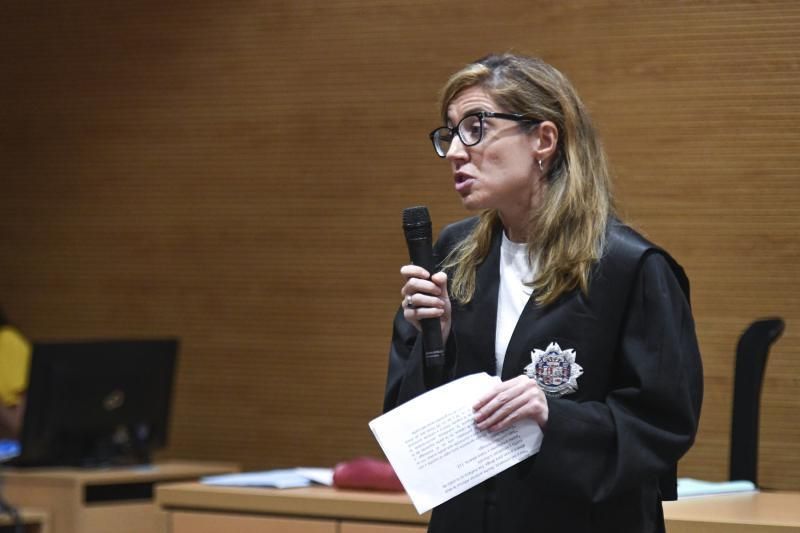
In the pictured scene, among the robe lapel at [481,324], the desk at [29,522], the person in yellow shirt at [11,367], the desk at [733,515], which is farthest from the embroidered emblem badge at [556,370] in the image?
the person in yellow shirt at [11,367]

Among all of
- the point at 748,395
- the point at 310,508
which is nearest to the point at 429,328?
the point at 310,508

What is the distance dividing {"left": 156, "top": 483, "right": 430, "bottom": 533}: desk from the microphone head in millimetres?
1210

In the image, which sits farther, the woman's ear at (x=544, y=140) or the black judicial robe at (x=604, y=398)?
the woman's ear at (x=544, y=140)

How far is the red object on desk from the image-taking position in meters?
3.43

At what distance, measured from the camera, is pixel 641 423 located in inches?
80.0

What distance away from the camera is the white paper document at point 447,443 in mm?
2035

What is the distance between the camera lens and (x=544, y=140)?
2.25m

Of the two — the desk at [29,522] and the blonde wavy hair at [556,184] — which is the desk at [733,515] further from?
the desk at [29,522]

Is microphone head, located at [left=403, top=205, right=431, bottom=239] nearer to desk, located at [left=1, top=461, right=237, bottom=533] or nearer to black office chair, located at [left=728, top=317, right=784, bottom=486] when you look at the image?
black office chair, located at [left=728, top=317, right=784, bottom=486]

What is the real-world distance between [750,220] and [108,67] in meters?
3.16

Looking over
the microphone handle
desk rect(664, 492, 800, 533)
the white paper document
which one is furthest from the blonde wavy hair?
desk rect(664, 492, 800, 533)

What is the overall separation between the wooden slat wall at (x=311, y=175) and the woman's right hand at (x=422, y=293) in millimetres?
2403

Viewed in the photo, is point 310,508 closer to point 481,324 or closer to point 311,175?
point 481,324

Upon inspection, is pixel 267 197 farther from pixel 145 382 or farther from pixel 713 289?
pixel 713 289
